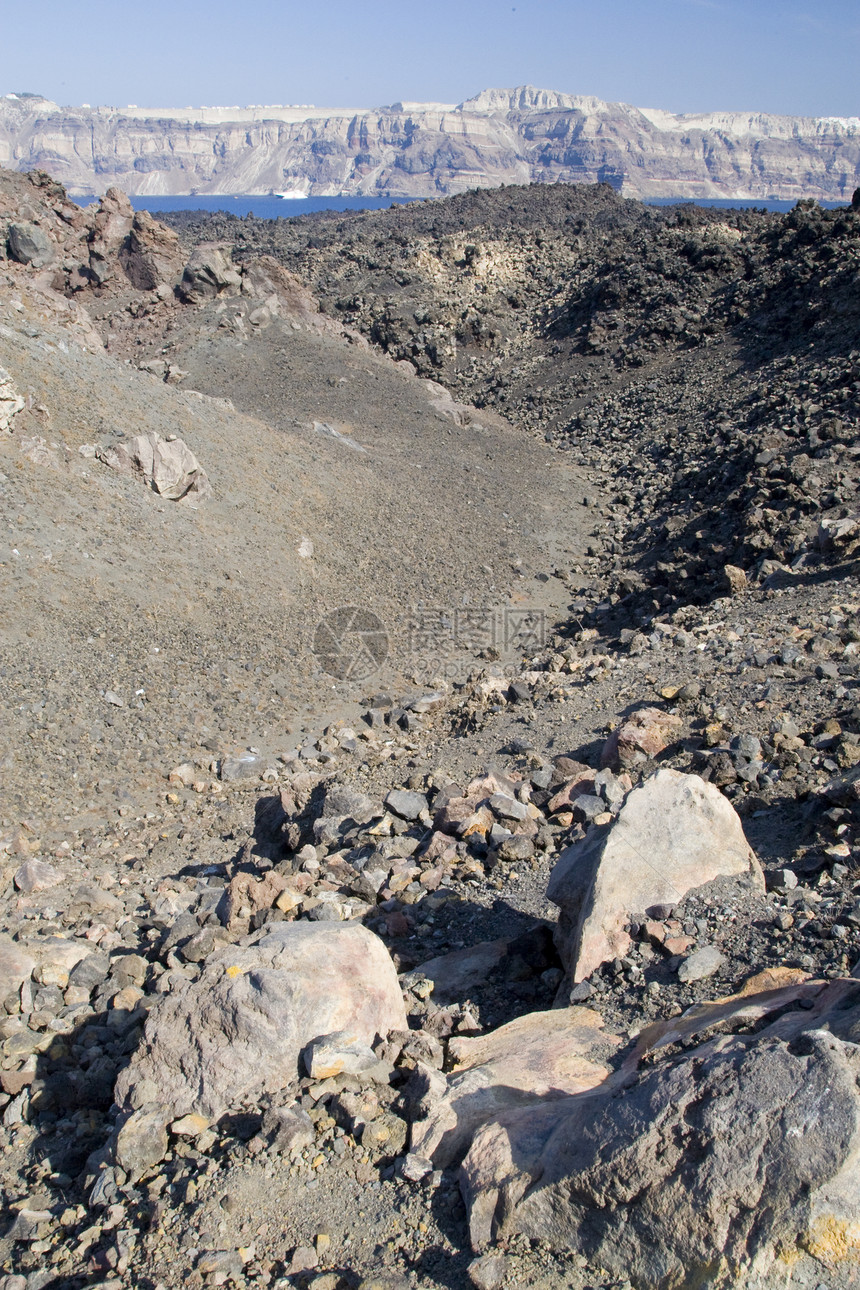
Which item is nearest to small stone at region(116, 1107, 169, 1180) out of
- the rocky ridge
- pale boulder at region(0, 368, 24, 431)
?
the rocky ridge

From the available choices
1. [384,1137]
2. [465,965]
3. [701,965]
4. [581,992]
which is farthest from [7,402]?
[701,965]

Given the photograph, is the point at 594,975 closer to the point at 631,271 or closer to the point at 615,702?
the point at 615,702

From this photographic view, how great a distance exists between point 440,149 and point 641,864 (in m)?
187

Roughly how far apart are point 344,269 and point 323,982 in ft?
113

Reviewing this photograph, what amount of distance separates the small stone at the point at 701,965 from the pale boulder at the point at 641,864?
300 mm

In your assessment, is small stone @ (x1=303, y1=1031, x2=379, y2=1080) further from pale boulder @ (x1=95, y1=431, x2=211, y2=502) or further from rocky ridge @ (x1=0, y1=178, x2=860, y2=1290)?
pale boulder @ (x1=95, y1=431, x2=211, y2=502)

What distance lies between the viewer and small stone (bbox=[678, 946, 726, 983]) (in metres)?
3.60

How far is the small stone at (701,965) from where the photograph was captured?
3.60 metres

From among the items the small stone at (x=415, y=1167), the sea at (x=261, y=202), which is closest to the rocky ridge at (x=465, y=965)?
the small stone at (x=415, y=1167)

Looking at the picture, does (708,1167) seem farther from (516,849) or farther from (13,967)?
(13,967)

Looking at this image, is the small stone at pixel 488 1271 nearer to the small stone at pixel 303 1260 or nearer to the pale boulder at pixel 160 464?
the small stone at pixel 303 1260

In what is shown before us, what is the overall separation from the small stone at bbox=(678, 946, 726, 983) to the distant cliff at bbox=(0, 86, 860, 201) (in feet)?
491

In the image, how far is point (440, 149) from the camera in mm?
161750

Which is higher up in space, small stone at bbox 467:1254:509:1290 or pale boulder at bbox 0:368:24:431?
pale boulder at bbox 0:368:24:431
